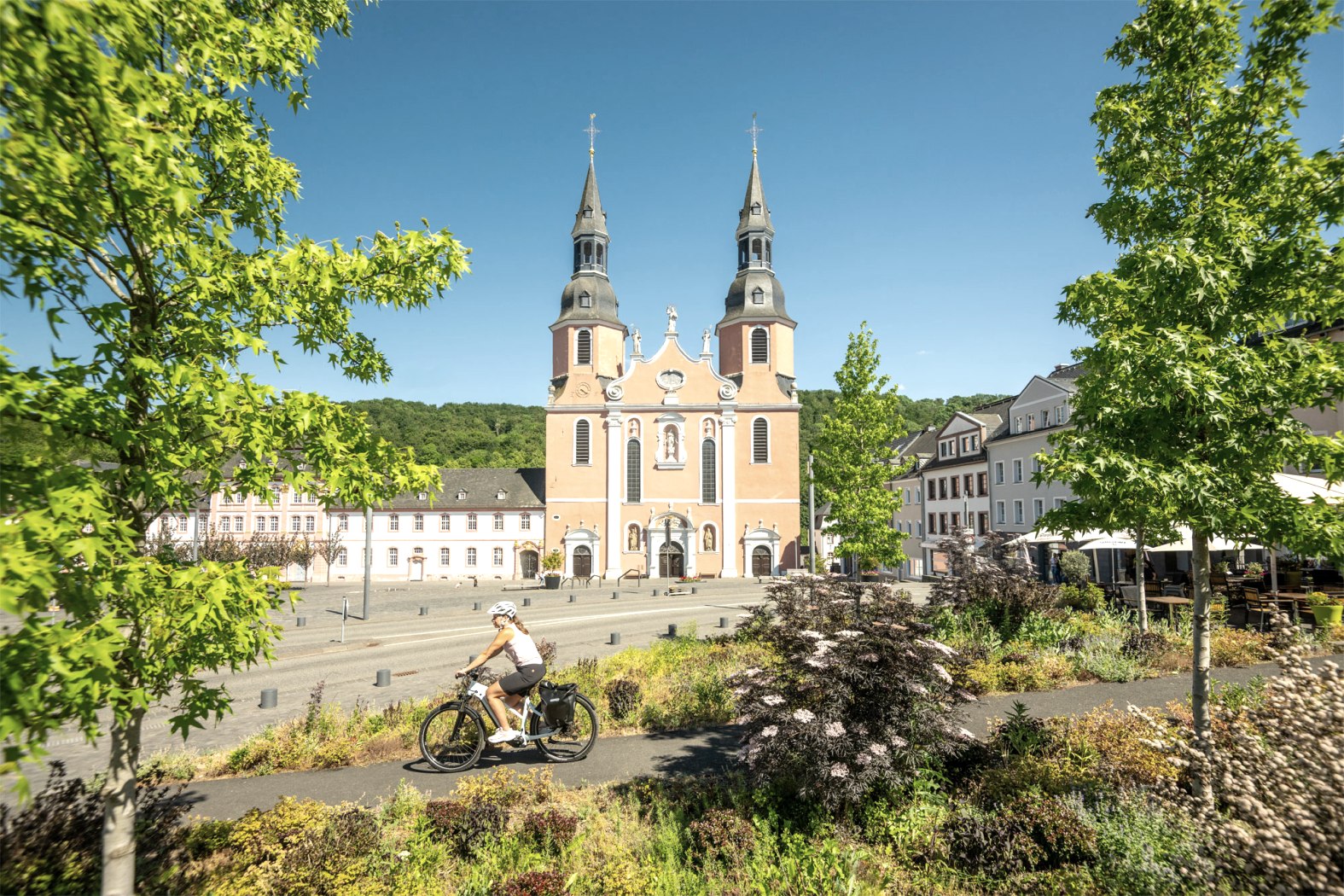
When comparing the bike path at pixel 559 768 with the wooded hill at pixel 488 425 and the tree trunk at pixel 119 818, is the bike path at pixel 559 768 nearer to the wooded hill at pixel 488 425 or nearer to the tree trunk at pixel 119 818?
the tree trunk at pixel 119 818

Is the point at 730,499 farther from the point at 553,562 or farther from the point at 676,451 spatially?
the point at 553,562

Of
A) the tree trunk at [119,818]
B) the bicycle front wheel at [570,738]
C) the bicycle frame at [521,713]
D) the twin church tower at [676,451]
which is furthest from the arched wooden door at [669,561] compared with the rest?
the tree trunk at [119,818]

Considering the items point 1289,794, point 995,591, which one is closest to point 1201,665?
point 1289,794

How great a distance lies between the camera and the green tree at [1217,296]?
610cm

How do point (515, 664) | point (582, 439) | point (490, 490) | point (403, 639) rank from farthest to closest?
point (490, 490), point (582, 439), point (403, 639), point (515, 664)

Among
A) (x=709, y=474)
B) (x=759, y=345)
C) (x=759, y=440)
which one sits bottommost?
(x=709, y=474)

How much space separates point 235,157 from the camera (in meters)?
5.08

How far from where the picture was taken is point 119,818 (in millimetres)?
4645

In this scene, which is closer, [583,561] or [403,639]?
[403,639]

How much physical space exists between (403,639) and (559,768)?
15.1 meters

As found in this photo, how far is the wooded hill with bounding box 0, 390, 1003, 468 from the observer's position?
82.1 metres

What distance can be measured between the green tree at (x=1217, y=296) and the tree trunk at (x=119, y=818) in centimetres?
801

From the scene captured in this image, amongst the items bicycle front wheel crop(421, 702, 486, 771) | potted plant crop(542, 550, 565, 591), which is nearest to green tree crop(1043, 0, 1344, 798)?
bicycle front wheel crop(421, 702, 486, 771)

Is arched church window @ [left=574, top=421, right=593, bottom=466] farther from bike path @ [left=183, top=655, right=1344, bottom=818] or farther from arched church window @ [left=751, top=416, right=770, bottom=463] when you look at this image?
bike path @ [left=183, top=655, right=1344, bottom=818]
